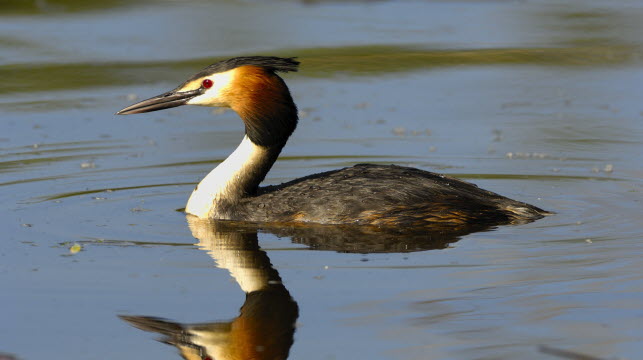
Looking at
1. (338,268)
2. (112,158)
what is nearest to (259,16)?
(112,158)

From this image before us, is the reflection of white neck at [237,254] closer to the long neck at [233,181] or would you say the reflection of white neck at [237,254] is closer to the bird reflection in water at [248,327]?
the bird reflection in water at [248,327]

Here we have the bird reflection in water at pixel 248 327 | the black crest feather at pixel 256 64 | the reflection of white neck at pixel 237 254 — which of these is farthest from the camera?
the black crest feather at pixel 256 64

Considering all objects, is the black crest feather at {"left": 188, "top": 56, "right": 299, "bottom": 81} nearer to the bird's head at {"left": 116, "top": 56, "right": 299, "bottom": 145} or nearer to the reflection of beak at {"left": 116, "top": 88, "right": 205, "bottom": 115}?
the bird's head at {"left": 116, "top": 56, "right": 299, "bottom": 145}

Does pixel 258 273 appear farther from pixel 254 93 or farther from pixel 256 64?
pixel 256 64

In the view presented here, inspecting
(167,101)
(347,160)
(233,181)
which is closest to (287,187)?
(233,181)

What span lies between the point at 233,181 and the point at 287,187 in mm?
474

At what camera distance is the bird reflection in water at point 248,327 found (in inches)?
232

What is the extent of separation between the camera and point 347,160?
11.0m

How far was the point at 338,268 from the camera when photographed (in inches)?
287

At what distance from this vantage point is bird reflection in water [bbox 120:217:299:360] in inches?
232

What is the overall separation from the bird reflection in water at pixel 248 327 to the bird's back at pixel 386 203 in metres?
1.27

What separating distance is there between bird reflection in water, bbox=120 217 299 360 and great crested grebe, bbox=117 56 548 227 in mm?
1332

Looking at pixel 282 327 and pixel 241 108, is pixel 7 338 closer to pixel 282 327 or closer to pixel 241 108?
pixel 282 327

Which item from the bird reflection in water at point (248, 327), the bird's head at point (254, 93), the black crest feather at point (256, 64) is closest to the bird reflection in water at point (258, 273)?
the bird reflection in water at point (248, 327)
